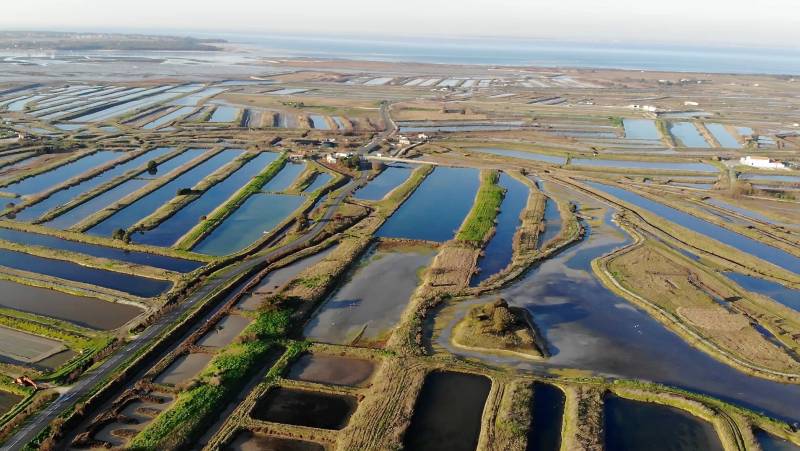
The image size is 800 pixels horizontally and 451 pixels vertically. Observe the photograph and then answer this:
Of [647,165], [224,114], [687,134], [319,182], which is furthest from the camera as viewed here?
[224,114]

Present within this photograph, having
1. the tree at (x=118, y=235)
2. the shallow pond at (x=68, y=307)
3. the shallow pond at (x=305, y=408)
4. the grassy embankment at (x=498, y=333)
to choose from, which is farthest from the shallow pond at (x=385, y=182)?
the shallow pond at (x=305, y=408)

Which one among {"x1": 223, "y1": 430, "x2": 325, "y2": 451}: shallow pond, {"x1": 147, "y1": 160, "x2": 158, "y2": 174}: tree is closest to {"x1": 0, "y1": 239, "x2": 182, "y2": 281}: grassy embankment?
{"x1": 223, "y1": 430, "x2": 325, "y2": 451}: shallow pond

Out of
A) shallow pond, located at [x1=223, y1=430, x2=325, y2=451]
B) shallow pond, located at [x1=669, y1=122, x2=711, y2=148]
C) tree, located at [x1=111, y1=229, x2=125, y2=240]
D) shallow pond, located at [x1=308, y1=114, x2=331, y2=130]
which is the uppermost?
shallow pond, located at [x1=669, y1=122, x2=711, y2=148]

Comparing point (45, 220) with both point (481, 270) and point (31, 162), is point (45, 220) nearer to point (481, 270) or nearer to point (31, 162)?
point (31, 162)

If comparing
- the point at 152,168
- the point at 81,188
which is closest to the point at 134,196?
the point at 81,188

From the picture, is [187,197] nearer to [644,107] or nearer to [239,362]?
[239,362]

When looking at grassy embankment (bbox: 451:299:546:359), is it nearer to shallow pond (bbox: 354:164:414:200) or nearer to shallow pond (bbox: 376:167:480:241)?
shallow pond (bbox: 376:167:480:241)

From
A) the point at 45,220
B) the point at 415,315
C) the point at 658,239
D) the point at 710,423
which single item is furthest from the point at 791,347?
the point at 45,220
